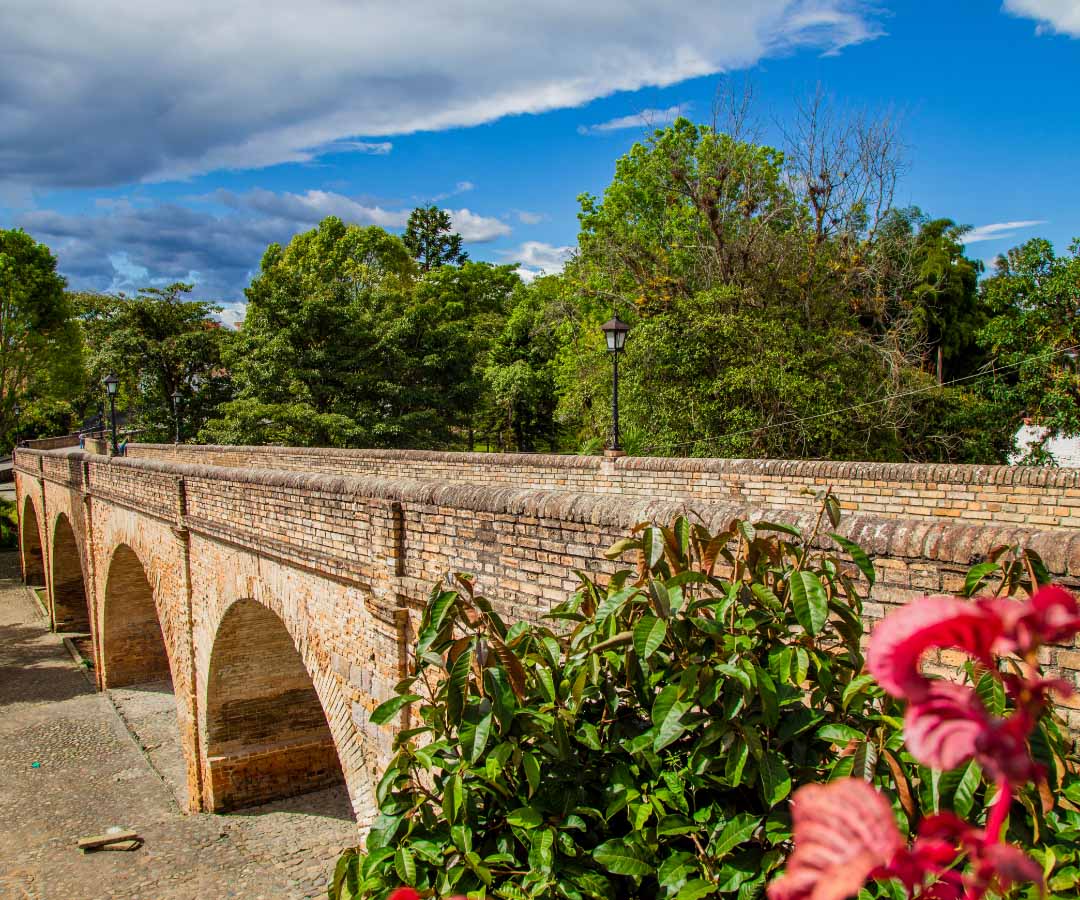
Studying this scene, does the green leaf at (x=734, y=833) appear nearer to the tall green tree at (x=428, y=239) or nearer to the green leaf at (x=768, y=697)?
the green leaf at (x=768, y=697)

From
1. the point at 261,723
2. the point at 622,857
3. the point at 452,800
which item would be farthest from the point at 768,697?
the point at 261,723

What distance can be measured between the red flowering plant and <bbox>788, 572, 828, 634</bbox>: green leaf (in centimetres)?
183

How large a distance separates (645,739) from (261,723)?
9396 mm

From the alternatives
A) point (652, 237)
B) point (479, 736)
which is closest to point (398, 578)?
point (479, 736)

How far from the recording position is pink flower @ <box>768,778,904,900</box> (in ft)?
2.00

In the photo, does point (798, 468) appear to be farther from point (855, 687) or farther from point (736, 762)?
point (736, 762)

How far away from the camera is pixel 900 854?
0.66 m

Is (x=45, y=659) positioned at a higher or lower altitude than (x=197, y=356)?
lower

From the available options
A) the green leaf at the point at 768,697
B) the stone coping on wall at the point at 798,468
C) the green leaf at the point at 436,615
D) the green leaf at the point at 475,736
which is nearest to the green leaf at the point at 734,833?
the green leaf at the point at 768,697

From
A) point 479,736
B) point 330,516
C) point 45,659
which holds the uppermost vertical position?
point 330,516

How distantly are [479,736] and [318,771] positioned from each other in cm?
980

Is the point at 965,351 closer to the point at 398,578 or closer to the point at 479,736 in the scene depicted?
the point at 398,578

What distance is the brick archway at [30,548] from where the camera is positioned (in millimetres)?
26802

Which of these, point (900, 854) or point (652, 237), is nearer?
point (900, 854)
